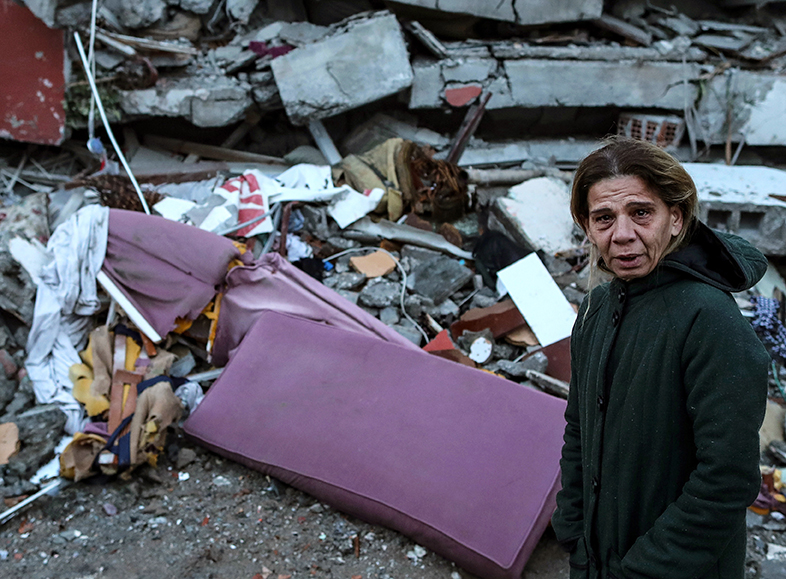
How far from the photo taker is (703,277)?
114 cm

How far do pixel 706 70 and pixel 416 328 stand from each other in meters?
4.68

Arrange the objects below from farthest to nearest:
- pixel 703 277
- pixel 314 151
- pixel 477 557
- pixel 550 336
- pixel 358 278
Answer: pixel 314 151
pixel 358 278
pixel 550 336
pixel 477 557
pixel 703 277

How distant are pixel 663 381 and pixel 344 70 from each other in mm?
5187

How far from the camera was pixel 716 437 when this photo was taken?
3.51 ft

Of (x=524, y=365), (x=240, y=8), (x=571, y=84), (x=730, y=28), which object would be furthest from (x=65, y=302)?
(x=730, y=28)

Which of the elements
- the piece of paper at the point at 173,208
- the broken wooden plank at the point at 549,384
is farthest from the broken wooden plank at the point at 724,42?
the piece of paper at the point at 173,208

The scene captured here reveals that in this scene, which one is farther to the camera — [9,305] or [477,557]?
[9,305]

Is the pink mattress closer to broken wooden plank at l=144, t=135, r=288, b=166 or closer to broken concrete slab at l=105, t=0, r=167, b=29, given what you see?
broken wooden plank at l=144, t=135, r=288, b=166

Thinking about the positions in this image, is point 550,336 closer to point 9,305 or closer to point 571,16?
point 9,305

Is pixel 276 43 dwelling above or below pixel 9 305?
above

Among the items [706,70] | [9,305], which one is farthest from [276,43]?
[706,70]

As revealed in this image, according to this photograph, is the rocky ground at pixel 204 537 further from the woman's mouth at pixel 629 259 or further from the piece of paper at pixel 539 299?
the woman's mouth at pixel 629 259

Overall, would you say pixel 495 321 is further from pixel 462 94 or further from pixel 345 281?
pixel 462 94

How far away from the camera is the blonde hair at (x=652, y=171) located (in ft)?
3.93
